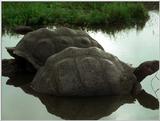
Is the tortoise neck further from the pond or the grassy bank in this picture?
the grassy bank

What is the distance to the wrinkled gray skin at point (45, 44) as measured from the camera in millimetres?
6418

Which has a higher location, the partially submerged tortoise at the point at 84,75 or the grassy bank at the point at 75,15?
the partially submerged tortoise at the point at 84,75

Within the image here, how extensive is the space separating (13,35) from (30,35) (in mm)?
2455

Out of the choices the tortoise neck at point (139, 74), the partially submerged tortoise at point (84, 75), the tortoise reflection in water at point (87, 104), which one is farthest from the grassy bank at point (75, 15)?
the tortoise reflection in water at point (87, 104)

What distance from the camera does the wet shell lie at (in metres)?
5.32

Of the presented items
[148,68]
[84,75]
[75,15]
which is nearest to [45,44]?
[84,75]

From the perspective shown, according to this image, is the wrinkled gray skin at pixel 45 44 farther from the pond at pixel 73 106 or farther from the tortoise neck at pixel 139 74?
the tortoise neck at pixel 139 74

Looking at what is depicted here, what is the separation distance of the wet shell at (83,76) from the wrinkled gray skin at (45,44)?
903 millimetres

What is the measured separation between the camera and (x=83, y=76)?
5312 millimetres

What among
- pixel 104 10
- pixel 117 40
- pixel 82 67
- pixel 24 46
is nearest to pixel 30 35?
pixel 24 46

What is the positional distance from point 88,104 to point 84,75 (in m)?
0.30

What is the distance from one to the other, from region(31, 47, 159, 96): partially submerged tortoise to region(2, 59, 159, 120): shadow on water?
60 millimetres

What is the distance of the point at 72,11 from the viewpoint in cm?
1152

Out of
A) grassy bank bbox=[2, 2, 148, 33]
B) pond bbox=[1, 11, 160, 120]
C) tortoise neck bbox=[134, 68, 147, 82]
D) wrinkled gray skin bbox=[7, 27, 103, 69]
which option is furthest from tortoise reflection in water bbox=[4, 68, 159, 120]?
grassy bank bbox=[2, 2, 148, 33]
